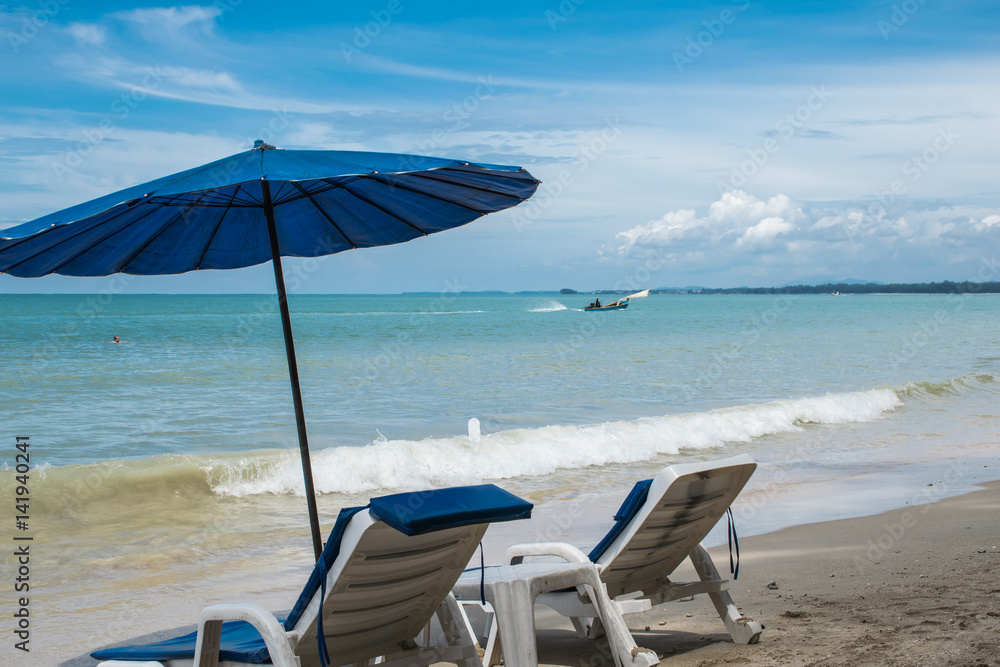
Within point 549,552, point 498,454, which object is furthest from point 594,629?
point 498,454

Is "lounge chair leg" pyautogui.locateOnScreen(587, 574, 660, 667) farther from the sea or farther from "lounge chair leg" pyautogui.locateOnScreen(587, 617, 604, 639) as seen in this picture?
the sea

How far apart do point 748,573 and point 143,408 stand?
14142mm

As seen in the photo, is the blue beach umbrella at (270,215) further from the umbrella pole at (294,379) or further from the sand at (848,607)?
the sand at (848,607)

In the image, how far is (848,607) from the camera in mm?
4484

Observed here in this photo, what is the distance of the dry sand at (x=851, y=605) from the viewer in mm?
3736

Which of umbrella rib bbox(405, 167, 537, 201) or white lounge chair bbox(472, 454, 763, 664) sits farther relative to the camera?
umbrella rib bbox(405, 167, 537, 201)

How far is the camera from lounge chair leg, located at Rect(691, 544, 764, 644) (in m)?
4.02

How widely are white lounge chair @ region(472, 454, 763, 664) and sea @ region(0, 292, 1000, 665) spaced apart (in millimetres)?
2543

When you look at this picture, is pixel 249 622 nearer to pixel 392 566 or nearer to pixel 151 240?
pixel 392 566

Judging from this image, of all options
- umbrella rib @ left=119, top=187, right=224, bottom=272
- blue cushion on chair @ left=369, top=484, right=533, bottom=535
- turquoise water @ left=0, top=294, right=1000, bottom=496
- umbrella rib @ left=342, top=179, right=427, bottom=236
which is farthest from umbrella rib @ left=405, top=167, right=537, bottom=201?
turquoise water @ left=0, top=294, right=1000, bottom=496

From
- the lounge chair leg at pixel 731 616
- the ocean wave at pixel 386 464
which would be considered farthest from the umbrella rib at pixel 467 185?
the ocean wave at pixel 386 464

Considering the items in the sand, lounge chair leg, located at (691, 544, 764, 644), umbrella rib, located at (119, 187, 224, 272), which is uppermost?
umbrella rib, located at (119, 187, 224, 272)

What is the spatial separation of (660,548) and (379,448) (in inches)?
301

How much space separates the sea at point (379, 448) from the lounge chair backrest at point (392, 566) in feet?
8.53
